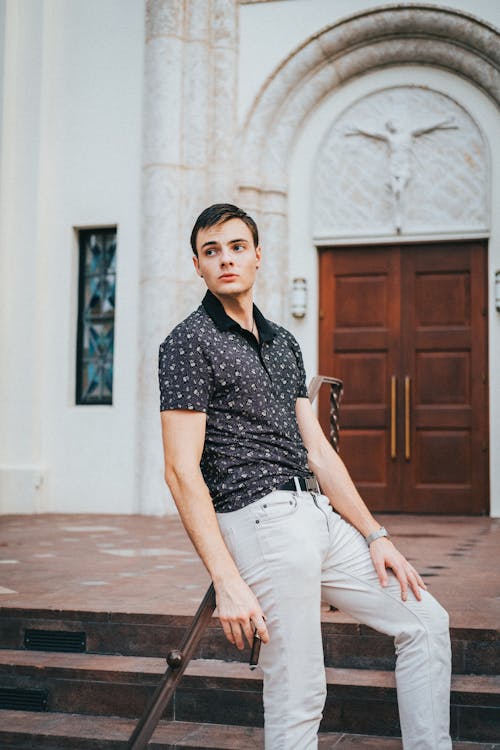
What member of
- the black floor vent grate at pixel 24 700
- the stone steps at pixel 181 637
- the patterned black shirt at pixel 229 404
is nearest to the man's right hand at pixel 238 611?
the patterned black shirt at pixel 229 404

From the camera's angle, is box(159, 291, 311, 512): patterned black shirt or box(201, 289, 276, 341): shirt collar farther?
box(201, 289, 276, 341): shirt collar

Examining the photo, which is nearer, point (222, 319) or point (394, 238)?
point (222, 319)

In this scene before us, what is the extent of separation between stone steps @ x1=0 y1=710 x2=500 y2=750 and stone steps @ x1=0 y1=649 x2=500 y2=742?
47 millimetres

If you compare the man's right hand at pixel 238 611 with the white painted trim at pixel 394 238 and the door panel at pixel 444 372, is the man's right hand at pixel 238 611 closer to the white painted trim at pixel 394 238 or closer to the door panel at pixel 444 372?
the door panel at pixel 444 372

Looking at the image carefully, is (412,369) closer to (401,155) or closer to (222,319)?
(401,155)

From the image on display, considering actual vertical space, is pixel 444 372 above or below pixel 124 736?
above

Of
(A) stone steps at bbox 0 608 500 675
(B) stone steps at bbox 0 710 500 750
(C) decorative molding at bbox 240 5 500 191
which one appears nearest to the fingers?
(B) stone steps at bbox 0 710 500 750

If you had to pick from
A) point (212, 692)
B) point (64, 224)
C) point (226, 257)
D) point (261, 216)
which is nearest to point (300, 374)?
point (226, 257)

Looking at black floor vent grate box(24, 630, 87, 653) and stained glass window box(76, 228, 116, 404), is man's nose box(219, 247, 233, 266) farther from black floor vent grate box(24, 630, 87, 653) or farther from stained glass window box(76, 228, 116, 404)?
stained glass window box(76, 228, 116, 404)

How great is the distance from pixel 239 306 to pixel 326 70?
24.5 ft

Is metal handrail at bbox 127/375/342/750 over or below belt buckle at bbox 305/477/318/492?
below

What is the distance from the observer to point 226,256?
2.48 metres

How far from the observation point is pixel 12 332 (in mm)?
9578

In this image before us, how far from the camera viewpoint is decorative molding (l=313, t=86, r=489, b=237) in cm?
916
